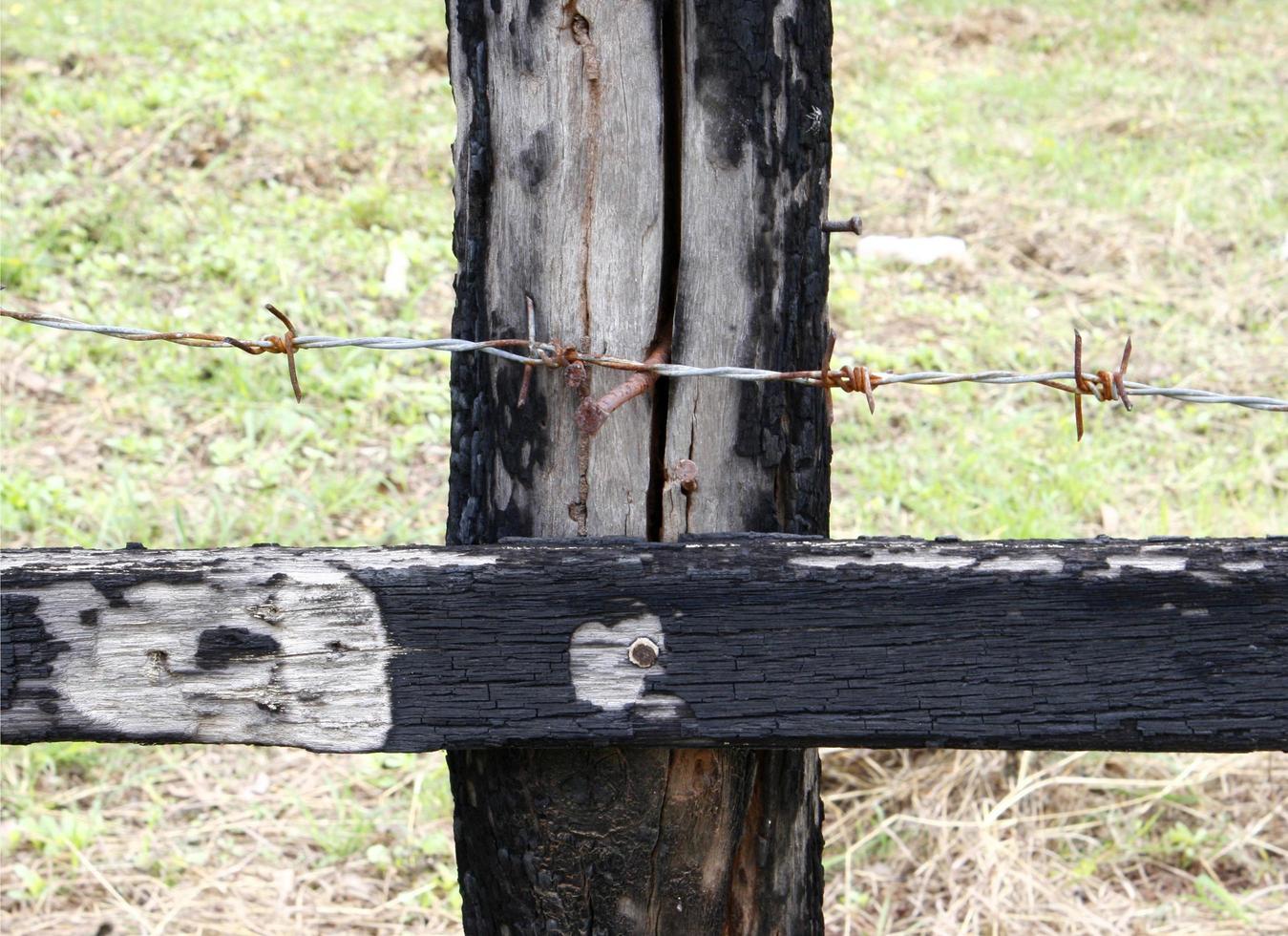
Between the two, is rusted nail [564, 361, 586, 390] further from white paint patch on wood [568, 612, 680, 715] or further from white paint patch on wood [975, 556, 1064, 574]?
white paint patch on wood [975, 556, 1064, 574]

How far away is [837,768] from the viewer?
3193 millimetres

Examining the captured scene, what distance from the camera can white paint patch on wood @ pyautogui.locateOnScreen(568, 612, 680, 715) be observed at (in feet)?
4.25

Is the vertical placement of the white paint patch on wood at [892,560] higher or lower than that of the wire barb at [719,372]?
lower

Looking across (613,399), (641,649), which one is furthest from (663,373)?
(641,649)

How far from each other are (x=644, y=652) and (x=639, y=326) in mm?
392

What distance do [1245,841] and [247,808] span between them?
252 cm

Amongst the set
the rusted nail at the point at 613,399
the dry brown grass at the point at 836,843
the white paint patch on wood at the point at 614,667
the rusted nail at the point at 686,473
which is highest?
the rusted nail at the point at 613,399

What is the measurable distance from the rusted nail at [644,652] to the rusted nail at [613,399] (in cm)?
27

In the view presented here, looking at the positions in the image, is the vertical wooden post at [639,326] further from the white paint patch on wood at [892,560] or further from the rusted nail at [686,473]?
the white paint patch on wood at [892,560]

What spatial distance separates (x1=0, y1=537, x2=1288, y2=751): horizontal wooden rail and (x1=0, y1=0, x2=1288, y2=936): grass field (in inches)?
67.1

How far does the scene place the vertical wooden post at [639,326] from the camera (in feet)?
4.45

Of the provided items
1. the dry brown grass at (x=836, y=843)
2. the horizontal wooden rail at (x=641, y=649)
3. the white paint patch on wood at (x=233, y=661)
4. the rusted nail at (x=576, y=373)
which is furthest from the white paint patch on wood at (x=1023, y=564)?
the dry brown grass at (x=836, y=843)

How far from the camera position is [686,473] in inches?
57.3

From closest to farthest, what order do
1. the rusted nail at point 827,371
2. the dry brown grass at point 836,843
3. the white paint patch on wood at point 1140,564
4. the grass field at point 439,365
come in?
the white paint patch on wood at point 1140,564 → the rusted nail at point 827,371 → the dry brown grass at point 836,843 → the grass field at point 439,365
